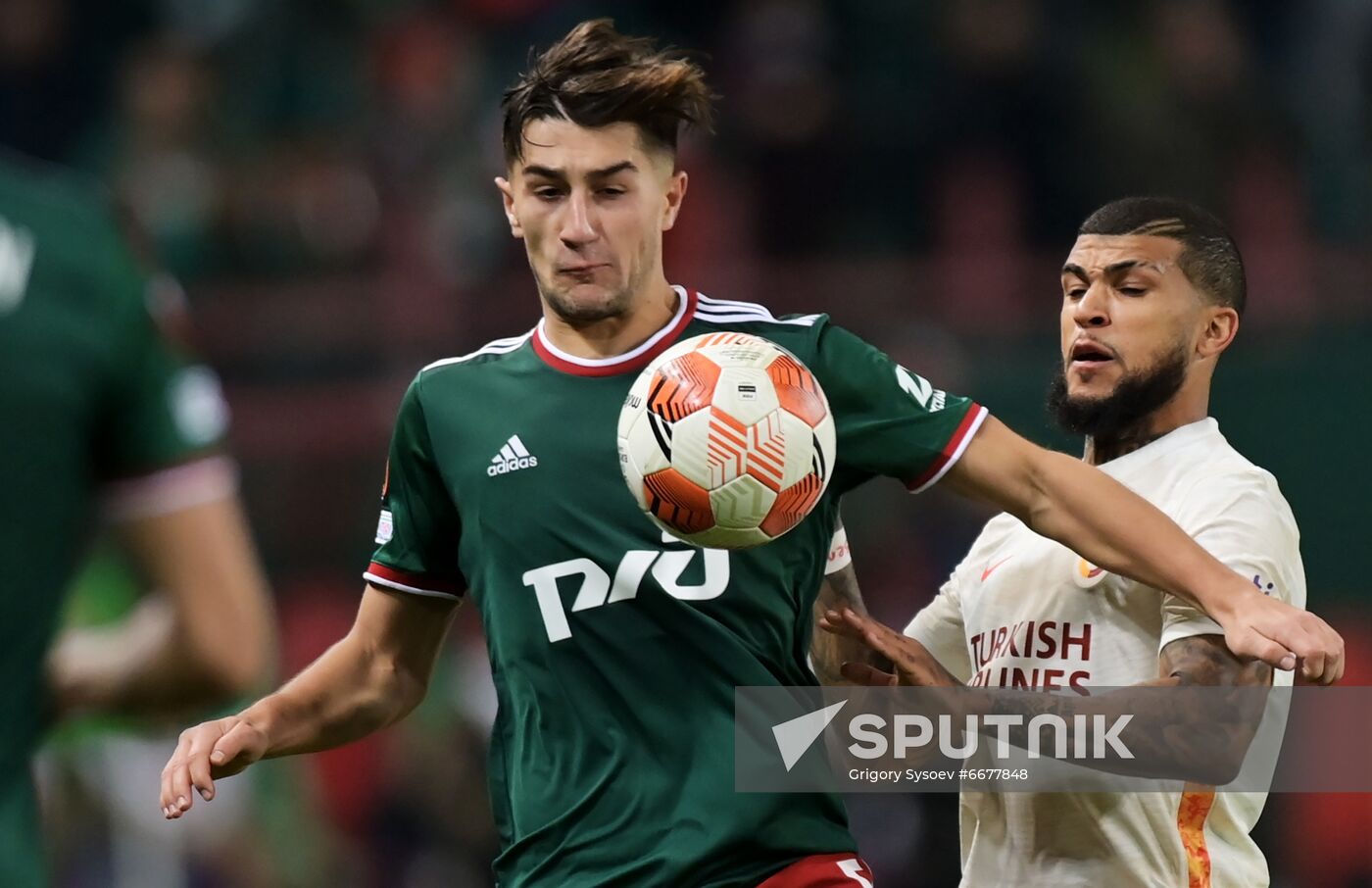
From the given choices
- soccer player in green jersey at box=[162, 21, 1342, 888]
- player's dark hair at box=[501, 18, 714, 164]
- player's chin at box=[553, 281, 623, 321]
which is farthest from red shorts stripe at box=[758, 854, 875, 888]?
player's dark hair at box=[501, 18, 714, 164]

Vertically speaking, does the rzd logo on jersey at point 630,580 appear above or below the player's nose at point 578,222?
below

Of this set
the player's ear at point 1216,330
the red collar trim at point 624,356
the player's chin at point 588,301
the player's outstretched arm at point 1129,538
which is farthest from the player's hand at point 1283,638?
the player's chin at point 588,301

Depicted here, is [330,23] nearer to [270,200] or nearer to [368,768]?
[270,200]

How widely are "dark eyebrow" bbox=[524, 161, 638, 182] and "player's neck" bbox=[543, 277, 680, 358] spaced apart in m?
0.28

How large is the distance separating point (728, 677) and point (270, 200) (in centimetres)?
871

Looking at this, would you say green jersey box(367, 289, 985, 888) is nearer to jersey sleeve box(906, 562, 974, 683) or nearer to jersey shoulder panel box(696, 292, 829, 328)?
jersey shoulder panel box(696, 292, 829, 328)

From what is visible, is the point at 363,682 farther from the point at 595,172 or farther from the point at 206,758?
the point at 595,172

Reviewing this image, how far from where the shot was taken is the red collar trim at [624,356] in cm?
465

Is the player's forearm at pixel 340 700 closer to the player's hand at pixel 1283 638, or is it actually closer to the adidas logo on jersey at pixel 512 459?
the adidas logo on jersey at pixel 512 459

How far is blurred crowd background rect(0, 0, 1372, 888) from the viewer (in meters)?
10.3

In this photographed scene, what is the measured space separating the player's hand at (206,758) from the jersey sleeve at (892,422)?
1.49 meters

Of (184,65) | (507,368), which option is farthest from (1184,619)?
(184,65)

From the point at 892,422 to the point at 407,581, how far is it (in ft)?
4.19

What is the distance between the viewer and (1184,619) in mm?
4535
